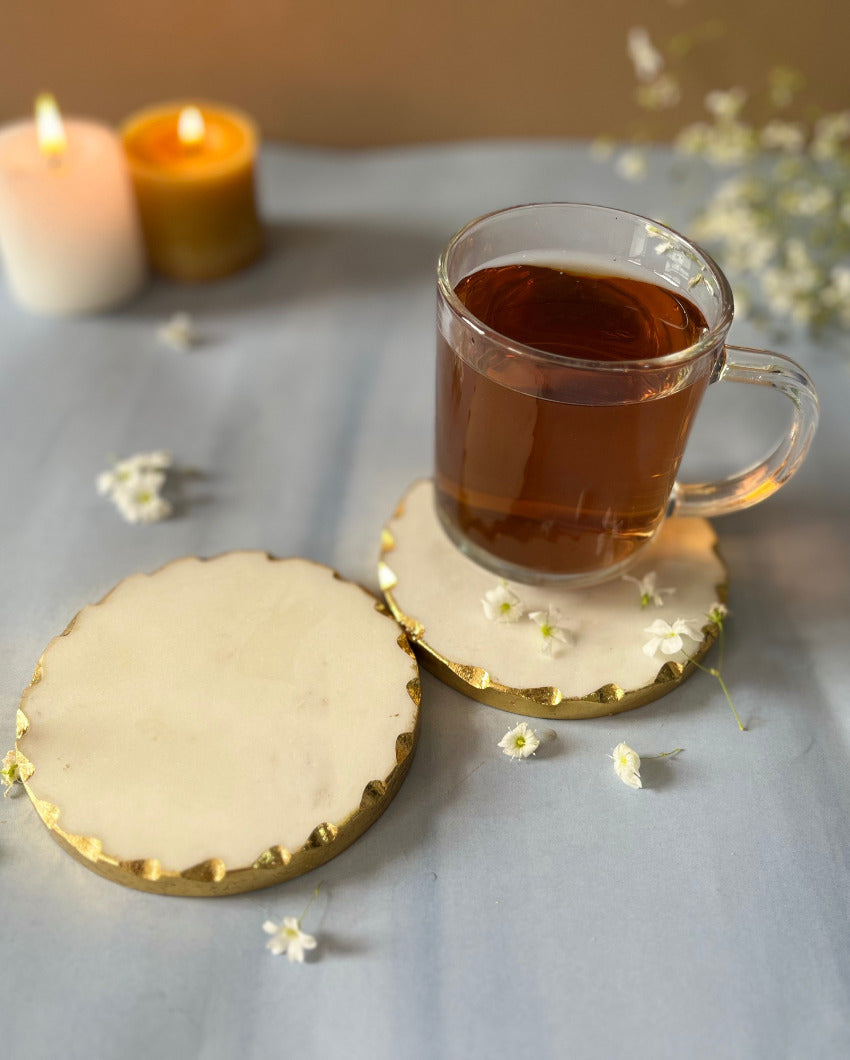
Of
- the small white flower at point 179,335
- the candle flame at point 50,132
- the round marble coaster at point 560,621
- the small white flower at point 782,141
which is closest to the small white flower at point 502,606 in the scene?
the round marble coaster at point 560,621

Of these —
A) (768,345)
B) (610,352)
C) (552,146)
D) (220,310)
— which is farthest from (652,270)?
(552,146)

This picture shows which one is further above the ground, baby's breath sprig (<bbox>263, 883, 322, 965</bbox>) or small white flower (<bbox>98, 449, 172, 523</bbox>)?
small white flower (<bbox>98, 449, 172, 523</bbox>)

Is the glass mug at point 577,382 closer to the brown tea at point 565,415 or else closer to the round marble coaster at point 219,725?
the brown tea at point 565,415

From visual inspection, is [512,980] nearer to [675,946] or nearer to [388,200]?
[675,946]

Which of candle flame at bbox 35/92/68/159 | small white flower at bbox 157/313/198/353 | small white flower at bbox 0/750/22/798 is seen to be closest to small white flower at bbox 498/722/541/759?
small white flower at bbox 0/750/22/798

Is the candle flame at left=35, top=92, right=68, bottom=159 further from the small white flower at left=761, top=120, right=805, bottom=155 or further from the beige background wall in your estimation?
the small white flower at left=761, top=120, right=805, bottom=155

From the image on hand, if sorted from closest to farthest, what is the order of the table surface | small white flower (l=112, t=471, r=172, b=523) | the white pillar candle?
1. the table surface
2. small white flower (l=112, t=471, r=172, b=523)
3. the white pillar candle
